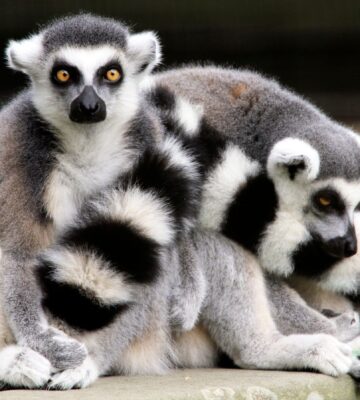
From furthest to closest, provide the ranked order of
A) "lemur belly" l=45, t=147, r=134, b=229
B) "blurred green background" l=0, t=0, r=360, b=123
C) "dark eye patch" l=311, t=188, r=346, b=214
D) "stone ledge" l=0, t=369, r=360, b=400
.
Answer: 1. "blurred green background" l=0, t=0, r=360, b=123
2. "dark eye patch" l=311, t=188, r=346, b=214
3. "lemur belly" l=45, t=147, r=134, b=229
4. "stone ledge" l=0, t=369, r=360, b=400

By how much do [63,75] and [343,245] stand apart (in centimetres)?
118

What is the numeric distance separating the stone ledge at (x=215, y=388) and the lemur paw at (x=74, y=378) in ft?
0.10

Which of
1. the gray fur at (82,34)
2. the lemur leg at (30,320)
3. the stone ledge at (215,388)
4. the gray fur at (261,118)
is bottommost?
the stone ledge at (215,388)

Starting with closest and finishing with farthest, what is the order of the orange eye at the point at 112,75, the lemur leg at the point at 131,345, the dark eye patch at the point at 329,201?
the lemur leg at the point at 131,345 < the orange eye at the point at 112,75 < the dark eye patch at the point at 329,201

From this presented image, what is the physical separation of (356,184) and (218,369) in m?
0.87

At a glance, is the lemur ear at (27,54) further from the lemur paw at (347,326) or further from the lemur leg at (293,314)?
the lemur paw at (347,326)

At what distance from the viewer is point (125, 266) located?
3.60 metres

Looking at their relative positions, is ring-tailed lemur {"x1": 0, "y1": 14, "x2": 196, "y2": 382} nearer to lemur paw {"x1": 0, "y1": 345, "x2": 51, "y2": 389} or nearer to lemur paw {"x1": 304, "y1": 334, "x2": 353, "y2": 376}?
lemur paw {"x1": 0, "y1": 345, "x2": 51, "y2": 389}

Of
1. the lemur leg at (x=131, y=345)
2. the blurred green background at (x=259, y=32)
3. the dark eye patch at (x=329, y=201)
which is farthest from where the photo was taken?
the blurred green background at (x=259, y=32)

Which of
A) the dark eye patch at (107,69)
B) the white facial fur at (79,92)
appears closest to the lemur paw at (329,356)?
the white facial fur at (79,92)

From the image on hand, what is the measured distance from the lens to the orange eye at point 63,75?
388 centimetres

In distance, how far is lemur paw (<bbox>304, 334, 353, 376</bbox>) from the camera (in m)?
3.77

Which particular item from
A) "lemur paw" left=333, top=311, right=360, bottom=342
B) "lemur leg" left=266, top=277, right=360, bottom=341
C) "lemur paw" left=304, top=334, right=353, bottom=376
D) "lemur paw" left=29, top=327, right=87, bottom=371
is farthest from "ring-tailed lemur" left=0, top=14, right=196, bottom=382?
"lemur paw" left=333, top=311, right=360, bottom=342

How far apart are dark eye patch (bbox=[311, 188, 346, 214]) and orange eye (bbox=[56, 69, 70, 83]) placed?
102cm
